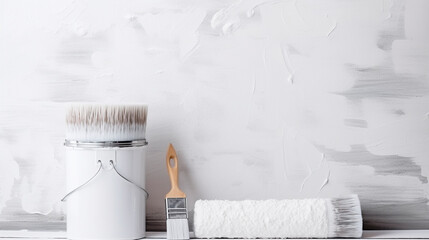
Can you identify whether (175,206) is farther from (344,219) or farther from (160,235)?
(344,219)

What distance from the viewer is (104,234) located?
0.84m

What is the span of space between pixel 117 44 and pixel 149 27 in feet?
0.19

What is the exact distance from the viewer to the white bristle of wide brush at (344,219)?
33.8 inches

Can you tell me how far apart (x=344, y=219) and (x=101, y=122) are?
0.38 m

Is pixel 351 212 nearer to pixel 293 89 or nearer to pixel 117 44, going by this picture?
pixel 293 89

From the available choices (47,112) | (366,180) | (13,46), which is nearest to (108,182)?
(47,112)

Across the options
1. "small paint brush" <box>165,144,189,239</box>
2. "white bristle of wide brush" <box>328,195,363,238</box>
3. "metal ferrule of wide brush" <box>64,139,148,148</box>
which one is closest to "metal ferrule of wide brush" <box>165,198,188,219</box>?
"small paint brush" <box>165,144,189,239</box>

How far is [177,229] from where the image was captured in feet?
2.83

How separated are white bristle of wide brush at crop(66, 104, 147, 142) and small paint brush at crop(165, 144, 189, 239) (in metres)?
0.10

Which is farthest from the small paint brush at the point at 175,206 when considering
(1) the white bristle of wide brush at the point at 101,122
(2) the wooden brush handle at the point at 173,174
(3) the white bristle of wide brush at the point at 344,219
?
(3) the white bristle of wide brush at the point at 344,219

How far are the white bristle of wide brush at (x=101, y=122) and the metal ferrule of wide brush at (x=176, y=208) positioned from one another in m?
0.12

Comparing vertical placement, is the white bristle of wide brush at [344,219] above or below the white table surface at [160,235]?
above

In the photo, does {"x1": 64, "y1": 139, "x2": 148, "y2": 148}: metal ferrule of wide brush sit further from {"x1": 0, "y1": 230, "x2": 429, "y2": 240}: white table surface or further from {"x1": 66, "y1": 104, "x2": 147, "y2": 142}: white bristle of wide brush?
{"x1": 0, "y1": 230, "x2": 429, "y2": 240}: white table surface

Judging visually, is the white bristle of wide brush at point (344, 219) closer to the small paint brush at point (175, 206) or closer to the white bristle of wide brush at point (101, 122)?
the small paint brush at point (175, 206)
